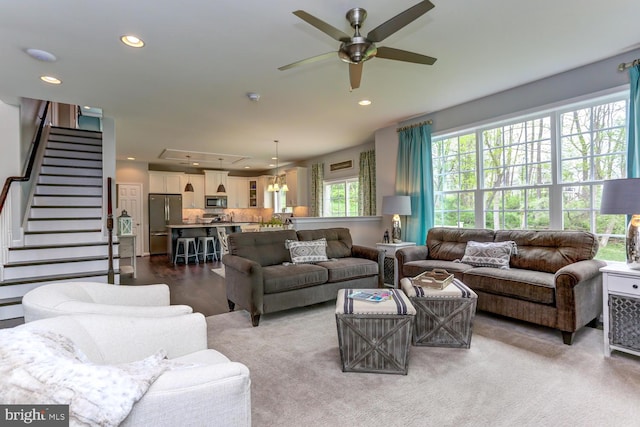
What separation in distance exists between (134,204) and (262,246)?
650 centimetres

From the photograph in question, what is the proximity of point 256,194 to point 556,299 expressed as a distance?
9.60 meters

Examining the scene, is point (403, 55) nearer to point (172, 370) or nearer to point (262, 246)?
point (172, 370)

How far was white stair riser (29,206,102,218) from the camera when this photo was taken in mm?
4805

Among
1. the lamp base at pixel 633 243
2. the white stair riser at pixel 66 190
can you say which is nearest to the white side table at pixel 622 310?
the lamp base at pixel 633 243

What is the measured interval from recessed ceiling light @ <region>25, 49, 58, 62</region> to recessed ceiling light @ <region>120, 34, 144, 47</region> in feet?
2.82

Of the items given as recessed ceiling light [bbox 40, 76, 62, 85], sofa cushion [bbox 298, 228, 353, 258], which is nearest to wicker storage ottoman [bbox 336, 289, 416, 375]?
sofa cushion [bbox 298, 228, 353, 258]

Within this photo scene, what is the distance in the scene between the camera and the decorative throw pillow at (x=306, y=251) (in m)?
4.16

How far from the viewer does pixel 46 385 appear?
2.76 feet

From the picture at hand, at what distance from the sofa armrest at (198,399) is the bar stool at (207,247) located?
277 inches

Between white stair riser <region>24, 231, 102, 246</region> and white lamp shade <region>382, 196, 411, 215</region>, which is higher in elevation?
white lamp shade <region>382, 196, 411, 215</region>

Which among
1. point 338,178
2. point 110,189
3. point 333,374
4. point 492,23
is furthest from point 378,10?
point 338,178

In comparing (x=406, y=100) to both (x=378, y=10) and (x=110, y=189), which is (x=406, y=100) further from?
(x=110, y=189)

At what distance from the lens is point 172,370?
1.14 metres

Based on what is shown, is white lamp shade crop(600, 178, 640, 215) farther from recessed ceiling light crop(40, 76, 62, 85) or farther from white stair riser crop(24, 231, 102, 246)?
white stair riser crop(24, 231, 102, 246)
